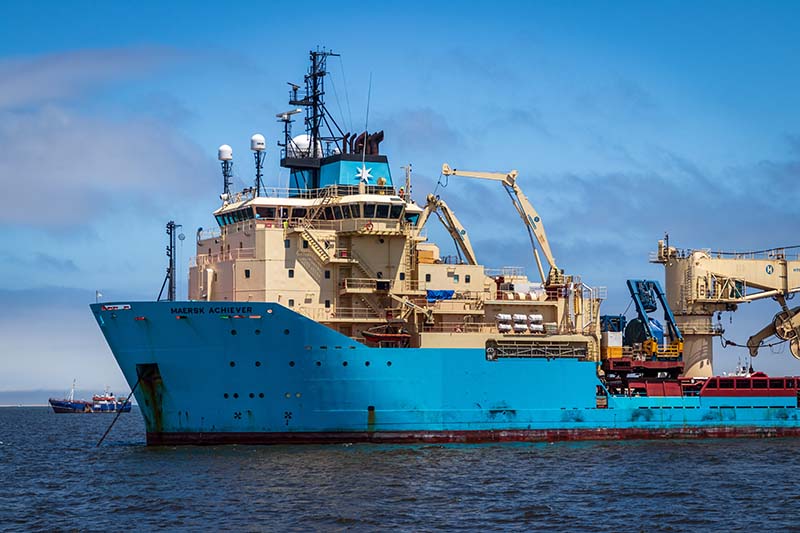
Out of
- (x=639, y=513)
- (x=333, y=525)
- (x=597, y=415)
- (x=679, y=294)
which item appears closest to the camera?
(x=333, y=525)

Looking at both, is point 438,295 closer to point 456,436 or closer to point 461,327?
point 461,327

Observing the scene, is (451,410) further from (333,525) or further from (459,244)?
(333,525)

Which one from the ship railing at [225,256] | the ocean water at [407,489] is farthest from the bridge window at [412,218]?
the ocean water at [407,489]

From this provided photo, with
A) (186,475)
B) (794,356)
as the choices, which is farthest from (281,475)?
(794,356)

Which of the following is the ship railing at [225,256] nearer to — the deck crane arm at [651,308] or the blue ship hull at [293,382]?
the blue ship hull at [293,382]

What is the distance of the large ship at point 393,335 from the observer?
1319 inches

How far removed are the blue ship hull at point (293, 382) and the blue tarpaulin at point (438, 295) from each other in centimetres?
254

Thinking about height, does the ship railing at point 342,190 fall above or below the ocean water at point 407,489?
above

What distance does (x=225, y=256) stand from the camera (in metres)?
37.5

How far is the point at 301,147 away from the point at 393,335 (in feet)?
28.8

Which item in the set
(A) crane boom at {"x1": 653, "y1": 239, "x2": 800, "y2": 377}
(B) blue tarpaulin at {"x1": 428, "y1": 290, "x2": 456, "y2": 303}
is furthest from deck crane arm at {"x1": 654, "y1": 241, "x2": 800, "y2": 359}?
(B) blue tarpaulin at {"x1": 428, "y1": 290, "x2": 456, "y2": 303}

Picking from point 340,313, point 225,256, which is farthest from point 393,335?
point 225,256

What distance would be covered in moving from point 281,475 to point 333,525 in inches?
243

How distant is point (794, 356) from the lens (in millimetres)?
44688
